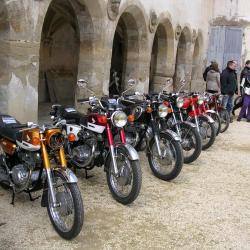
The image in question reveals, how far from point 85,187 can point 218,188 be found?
5.08 feet

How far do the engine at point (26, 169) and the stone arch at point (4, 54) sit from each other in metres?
1.76

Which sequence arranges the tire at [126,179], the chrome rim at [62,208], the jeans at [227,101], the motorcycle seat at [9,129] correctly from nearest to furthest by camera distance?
the chrome rim at [62,208], the motorcycle seat at [9,129], the tire at [126,179], the jeans at [227,101]

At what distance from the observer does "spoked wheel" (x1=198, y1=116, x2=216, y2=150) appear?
6486mm

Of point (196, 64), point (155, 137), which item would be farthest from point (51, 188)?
point (196, 64)

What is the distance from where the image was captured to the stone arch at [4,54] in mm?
4918

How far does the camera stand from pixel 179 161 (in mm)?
4645

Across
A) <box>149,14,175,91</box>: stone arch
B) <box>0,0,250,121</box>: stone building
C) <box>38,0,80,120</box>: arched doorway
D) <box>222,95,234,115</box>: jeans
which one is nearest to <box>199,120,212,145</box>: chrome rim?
<box>0,0,250,121</box>: stone building

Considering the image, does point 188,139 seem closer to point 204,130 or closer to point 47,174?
point 204,130

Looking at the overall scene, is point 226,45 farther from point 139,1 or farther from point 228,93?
point 139,1

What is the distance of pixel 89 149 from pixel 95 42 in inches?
132

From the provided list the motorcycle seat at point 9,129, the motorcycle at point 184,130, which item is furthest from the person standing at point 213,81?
the motorcycle seat at point 9,129

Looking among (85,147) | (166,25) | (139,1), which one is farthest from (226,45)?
(85,147)

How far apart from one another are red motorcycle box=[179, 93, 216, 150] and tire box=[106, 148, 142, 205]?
7.59 ft

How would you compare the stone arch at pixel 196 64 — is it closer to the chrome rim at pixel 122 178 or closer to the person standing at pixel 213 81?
the person standing at pixel 213 81
